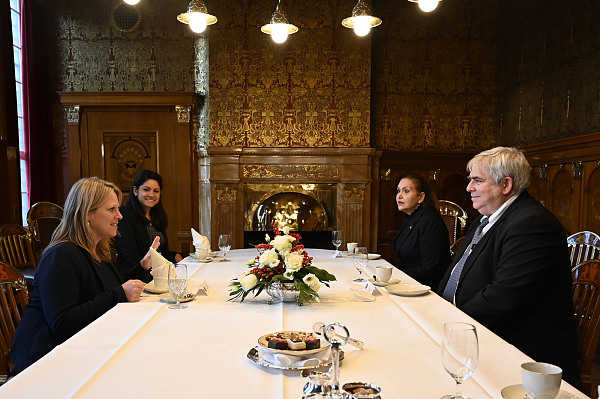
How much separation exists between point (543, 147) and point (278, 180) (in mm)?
2930

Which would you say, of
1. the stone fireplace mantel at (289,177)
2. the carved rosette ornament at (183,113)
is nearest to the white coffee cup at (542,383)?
the stone fireplace mantel at (289,177)

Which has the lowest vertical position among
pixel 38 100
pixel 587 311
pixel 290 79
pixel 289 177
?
pixel 587 311

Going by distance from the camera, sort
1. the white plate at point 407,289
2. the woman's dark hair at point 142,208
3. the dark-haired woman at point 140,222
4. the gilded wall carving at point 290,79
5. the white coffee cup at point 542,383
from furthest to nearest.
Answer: the gilded wall carving at point 290,79, the woman's dark hair at point 142,208, the dark-haired woman at point 140,222, the white plate at point 407,289, the white coffee cup at point 542,383

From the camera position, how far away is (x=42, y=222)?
4551mm

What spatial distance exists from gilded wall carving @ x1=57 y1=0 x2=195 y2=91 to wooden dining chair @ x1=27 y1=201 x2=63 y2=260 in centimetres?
198

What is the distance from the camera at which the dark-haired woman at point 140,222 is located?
10.6 ft

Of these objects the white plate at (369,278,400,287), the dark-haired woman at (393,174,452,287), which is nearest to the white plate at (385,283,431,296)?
the white plate at (369,278,400,287)

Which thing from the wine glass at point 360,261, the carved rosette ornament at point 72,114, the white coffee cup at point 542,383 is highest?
the carved rosette ornament at point 72,114

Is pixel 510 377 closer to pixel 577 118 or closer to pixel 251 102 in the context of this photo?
pixel 577 118

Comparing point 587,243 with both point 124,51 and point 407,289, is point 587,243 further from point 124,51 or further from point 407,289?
point 124,51

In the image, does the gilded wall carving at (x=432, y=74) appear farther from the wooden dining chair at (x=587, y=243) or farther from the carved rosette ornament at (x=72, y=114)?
the carved rosette ornament at (x=72, y=114)

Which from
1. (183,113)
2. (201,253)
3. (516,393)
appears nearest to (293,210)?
(183,113)

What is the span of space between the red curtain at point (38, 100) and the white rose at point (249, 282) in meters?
4.53

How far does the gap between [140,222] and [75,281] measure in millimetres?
1572
